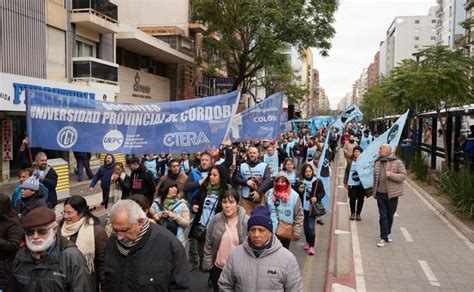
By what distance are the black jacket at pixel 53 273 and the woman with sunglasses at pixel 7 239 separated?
767mm

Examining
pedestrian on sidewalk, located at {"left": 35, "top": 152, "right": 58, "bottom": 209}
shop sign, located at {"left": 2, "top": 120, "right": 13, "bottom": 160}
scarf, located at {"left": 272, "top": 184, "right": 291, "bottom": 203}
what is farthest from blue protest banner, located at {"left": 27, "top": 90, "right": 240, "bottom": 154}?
shop sign, located at {"left": 2, "top": 120, "right": 13, "bottom": 160}

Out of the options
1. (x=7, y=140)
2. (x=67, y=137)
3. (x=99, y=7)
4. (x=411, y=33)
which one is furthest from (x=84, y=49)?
(x=411, y=33)

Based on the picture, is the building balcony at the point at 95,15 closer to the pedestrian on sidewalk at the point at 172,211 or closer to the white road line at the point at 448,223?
the white road line at the point at 448,223

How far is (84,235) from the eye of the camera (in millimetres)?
3830

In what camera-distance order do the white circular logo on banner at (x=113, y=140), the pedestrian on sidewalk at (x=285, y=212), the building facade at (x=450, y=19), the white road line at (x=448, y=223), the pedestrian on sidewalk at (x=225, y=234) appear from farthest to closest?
the building facade at (x=450, y=19) → the white road line at (x=448, y=223) → the white circular logo on banner at (x=113, y=140) → the pedestrian on sidewalk at (x=285, y=212) → the pedestrian on sidewalk at (x=225, y=234)

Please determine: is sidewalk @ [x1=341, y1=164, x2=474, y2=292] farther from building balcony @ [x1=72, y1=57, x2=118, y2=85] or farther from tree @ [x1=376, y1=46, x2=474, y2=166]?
building balcony @ [x1=72, y1=57, x2=118, y2=85]

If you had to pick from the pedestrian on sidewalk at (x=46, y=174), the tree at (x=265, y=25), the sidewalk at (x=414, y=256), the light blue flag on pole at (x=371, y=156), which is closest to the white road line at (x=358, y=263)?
the sidewalk at (x=414, y=256)

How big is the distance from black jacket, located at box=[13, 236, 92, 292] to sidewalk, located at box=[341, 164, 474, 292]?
4.11 metres

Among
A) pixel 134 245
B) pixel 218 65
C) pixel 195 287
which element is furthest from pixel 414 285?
pixel 218 65

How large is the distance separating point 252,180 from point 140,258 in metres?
4.30

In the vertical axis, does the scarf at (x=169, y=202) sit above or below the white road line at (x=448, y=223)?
above

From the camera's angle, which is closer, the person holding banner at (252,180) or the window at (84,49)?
the person holding banner at (252,180)

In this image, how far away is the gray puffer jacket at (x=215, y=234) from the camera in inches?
181

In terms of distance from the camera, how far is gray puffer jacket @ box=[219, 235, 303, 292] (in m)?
3.27
